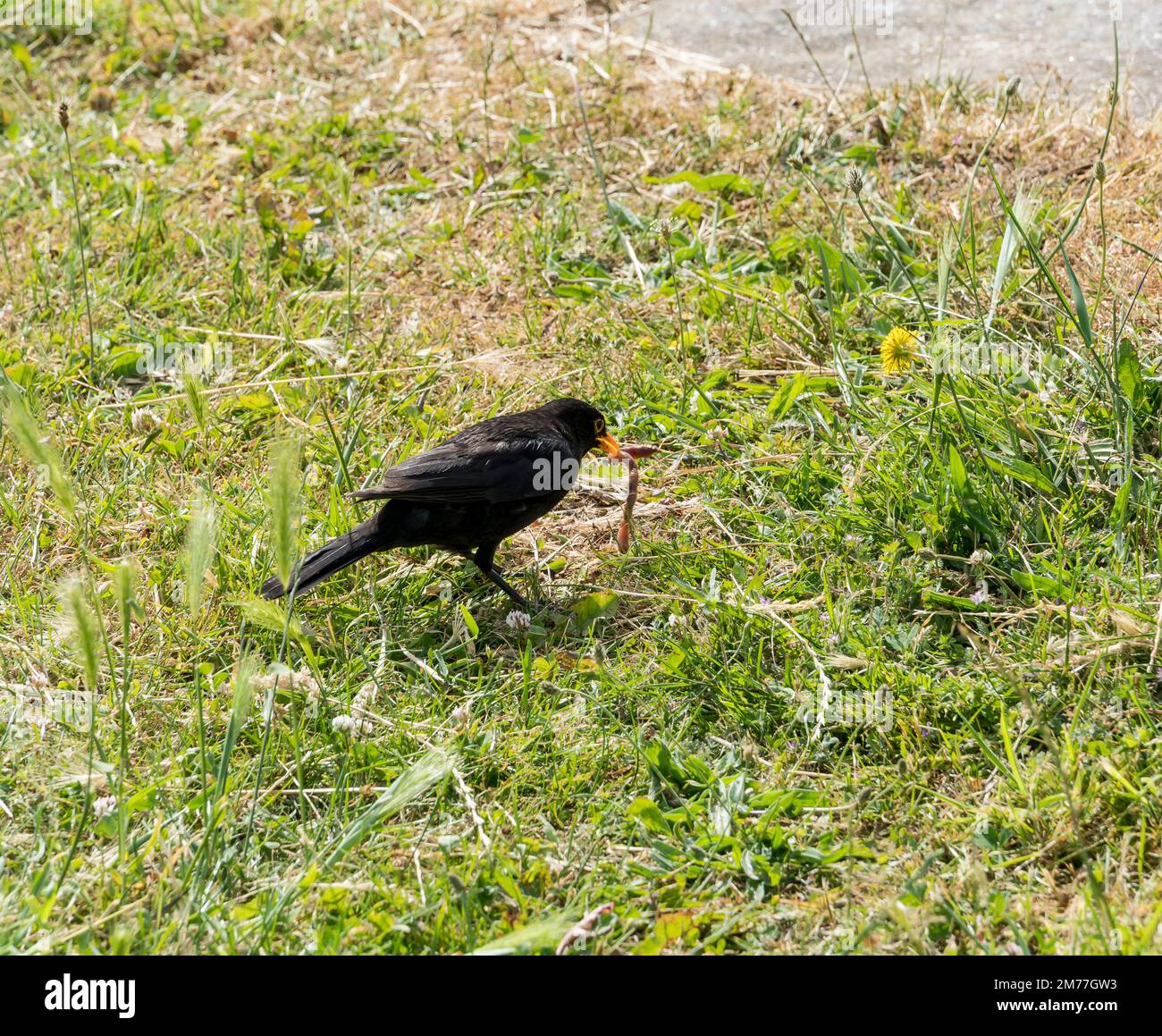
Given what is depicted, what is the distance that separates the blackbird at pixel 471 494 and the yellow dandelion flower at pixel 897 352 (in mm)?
A: 1221

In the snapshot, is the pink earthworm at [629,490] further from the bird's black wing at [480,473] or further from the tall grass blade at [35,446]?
the tall grass blade at [35,446]

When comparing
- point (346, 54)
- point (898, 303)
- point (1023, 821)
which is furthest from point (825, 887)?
point (346, 54)

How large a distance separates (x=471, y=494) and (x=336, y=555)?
1.68 ft

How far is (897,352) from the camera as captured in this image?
457cm

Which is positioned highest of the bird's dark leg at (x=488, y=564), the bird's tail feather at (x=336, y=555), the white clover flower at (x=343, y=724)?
the bird's tail feather at (x=336, y=555)

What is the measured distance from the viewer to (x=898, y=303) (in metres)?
5.06

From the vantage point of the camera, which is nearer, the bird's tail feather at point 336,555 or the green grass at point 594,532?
the green grass at point 594,532

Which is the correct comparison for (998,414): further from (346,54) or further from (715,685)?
(346,54)

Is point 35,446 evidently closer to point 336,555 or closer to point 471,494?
point 336,555

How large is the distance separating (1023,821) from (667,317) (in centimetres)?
295

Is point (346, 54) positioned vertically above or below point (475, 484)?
above

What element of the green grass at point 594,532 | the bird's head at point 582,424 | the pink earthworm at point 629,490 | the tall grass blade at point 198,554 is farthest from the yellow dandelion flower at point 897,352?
the tall grass blade at point 198,554

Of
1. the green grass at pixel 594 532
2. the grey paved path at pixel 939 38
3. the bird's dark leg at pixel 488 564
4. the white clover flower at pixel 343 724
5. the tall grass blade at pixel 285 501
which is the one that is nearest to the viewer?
the tall grass blade at pixel 285 501

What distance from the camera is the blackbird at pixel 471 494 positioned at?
4.16 m
